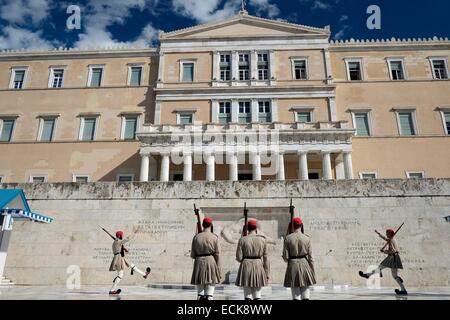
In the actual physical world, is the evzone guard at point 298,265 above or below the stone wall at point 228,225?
below

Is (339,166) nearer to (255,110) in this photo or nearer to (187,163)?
(255,110)

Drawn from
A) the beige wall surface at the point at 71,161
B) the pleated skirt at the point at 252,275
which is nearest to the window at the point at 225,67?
the beige wall surface at the point at 71,161

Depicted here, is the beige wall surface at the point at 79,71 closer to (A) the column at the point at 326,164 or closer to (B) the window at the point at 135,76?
(B) the window at the point at 135,76

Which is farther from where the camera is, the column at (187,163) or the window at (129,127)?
the window at (129,127)

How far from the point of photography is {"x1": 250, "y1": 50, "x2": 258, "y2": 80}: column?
3197cm

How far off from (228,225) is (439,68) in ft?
96.0

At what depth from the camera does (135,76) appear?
33.9m

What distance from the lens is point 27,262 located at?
12.8 metres

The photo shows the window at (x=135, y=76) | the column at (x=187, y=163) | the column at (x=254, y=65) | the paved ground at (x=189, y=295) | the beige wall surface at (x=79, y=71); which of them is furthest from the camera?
A: the beige wall surface at (x=79, y=71)

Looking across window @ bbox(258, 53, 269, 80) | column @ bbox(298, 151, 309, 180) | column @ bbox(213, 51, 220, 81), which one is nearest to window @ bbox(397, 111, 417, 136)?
column @ bbox(298, 151, 309, 180)

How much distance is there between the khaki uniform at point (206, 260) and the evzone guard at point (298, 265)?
4.39 ft

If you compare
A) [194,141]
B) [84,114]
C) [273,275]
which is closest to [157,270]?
[273,275]

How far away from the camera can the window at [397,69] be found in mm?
32375

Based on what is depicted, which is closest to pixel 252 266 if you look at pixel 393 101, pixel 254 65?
pixel 254 65
